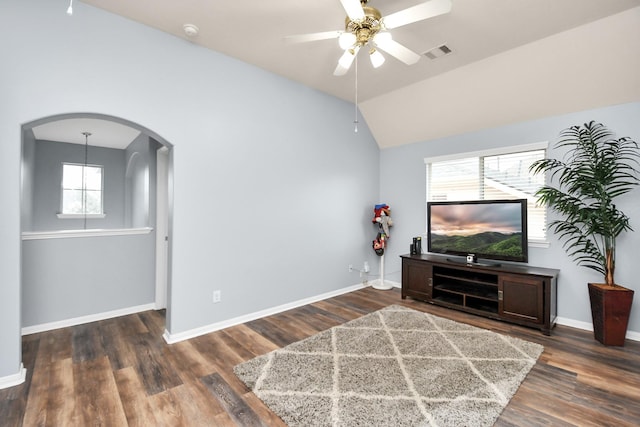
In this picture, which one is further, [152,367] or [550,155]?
[550,155]

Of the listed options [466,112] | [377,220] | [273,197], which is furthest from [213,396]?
[466,112]

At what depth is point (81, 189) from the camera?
613 centimetres

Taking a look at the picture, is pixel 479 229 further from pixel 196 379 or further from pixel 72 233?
pixel 72 233

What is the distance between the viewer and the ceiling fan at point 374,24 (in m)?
1.78

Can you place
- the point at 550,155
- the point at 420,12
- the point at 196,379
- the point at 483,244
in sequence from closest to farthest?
the point at 420,12, the point at 196,379, the point at 550,155, the point at 483,244

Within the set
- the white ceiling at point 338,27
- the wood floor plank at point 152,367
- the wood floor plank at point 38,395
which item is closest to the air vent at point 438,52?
the white ceiling at point 338,27

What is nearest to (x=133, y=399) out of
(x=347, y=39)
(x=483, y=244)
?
(x=347, y=39)

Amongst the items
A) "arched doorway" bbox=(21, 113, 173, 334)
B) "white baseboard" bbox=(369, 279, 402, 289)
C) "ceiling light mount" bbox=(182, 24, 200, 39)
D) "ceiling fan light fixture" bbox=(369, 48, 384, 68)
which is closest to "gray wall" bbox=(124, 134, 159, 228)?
"arched doorway" bbox=(21, 113, 173, 334)

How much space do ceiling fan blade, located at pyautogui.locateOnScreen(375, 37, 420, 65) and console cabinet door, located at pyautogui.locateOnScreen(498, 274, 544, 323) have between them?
97.5 inches

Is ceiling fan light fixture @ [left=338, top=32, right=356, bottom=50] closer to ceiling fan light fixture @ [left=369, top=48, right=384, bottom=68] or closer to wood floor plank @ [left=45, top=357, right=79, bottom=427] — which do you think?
ceiling fan light fixture @ [left=369, top=48, right=384, bottom=68]

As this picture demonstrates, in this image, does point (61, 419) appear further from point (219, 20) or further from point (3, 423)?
point (219, 20)

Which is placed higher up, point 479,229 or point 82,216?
point 82,216

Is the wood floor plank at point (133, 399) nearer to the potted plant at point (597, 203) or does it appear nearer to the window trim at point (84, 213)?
the potted plant at point (597, 203)

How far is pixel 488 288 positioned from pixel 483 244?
22.1 inches
